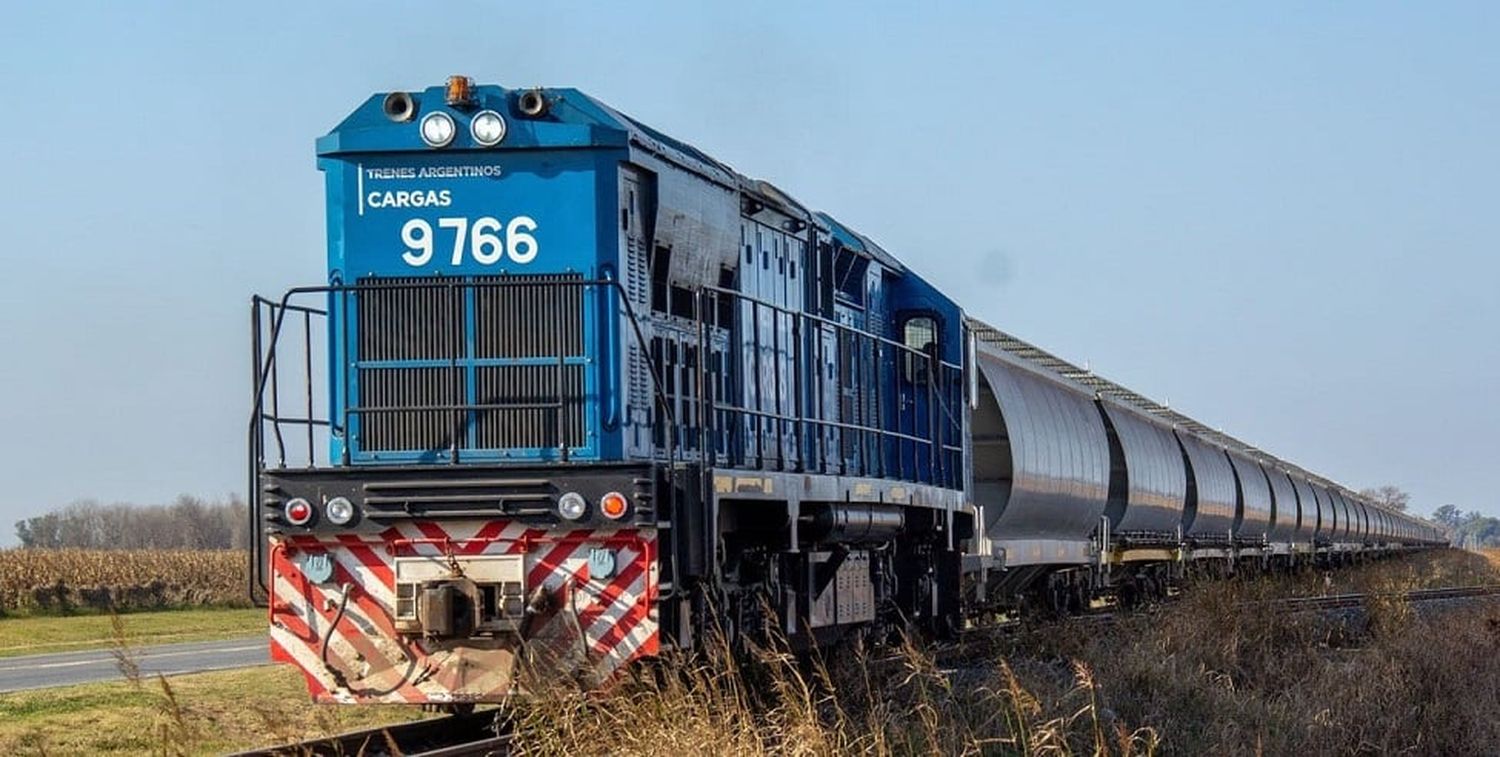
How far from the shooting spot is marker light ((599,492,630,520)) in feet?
31.5

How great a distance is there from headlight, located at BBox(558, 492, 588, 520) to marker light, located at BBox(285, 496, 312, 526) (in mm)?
1367

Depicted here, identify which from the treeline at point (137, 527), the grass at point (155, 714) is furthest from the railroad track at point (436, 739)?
the treeline at point (137, 527)

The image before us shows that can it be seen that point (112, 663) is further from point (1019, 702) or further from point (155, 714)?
point (1019, 702)

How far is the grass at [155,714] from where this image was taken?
37.0ft

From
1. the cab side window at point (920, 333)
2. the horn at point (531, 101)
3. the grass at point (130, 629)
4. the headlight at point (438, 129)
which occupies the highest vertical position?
the horn at point (531, 101)

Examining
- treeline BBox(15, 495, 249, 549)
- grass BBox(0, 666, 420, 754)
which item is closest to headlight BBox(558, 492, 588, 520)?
grass BBox(0, 666, 420, 754)

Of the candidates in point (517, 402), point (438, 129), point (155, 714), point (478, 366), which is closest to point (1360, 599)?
point (155, 714)

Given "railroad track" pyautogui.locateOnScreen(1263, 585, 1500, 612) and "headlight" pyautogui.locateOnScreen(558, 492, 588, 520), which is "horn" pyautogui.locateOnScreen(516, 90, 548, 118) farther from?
"railroad track" pyautogui.locateOnScreen(1263, 585, 1500, 612)

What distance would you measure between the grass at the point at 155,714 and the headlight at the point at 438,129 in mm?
3179

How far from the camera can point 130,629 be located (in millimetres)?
29094

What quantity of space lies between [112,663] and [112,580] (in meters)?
20.0

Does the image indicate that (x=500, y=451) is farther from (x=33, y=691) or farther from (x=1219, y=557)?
(x=1219, y=557)

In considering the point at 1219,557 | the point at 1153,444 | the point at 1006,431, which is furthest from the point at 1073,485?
the point at 1219,557

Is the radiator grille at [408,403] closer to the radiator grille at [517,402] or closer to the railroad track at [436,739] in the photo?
the radiator grille at [517,402]
